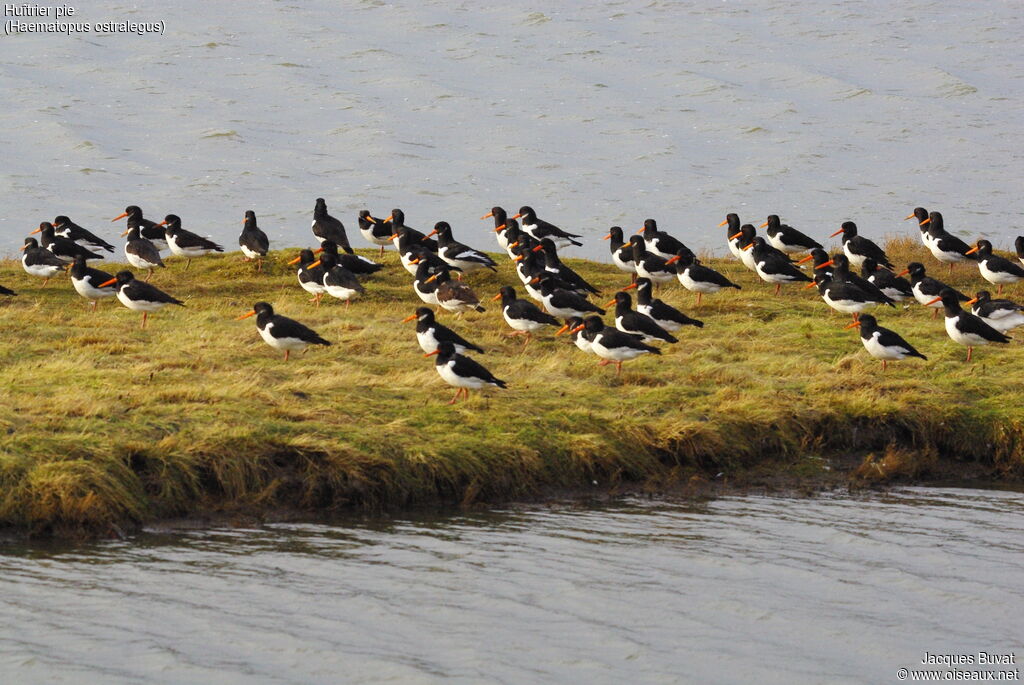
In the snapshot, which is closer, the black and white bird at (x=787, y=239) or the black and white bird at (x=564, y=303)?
the black and white bird at (x=564, y=303)

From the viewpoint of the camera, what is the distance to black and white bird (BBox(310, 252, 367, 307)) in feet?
71.6

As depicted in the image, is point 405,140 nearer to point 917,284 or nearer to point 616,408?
point 917,284

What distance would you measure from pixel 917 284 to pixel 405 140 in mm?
26833

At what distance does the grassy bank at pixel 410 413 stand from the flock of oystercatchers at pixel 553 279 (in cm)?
37

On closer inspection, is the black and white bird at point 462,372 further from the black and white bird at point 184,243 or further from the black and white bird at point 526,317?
the black and white bird at point 184,243

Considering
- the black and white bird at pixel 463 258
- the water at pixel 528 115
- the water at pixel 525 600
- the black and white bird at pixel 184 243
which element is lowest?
the water at pixel 525 600

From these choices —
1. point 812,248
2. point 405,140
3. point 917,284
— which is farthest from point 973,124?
point 917,284

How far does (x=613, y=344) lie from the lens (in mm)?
17906

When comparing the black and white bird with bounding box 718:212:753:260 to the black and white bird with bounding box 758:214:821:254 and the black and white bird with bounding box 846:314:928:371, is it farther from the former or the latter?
the black and white bird with bounding box 846:314:928:371

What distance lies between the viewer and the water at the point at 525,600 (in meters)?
10.5

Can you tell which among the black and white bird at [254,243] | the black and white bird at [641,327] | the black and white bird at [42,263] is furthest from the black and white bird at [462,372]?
the black and white bird at [42,263]

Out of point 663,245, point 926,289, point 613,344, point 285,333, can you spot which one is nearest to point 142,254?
point 285,333

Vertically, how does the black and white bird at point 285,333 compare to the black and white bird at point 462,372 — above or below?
above

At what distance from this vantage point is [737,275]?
25703 millimetres
